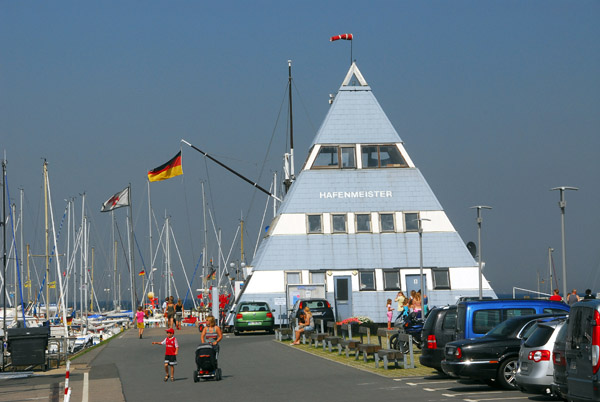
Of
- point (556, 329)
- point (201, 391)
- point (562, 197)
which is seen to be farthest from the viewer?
point (562, 197)

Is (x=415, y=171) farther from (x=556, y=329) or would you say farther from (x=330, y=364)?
(x=556, y=329)

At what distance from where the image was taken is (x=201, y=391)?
21797 mm

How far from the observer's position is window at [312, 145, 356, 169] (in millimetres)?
49469

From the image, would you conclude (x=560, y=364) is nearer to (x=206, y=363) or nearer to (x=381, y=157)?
(x=206, y=363)

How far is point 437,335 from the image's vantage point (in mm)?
23062

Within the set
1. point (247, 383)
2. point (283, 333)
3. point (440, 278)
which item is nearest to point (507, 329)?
point (247, 383)

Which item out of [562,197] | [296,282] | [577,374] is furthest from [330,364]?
[296,282]

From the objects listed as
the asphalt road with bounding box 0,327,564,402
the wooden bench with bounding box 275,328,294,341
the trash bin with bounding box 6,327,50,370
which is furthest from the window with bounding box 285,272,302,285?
the trash bin with bounding box 6,327,50,370

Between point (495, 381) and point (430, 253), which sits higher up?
point (430, 253)

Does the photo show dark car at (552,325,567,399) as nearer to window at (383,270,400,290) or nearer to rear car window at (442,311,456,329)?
rear car window at (442,311,456,329)

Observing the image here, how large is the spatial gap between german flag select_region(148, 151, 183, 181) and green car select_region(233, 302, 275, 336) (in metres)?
12.0

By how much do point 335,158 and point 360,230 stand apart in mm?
3770

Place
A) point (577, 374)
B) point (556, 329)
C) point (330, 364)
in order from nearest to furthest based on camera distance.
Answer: point (577, 374), point (556, 329), point (330, 364)

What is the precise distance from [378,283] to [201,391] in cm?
2672
